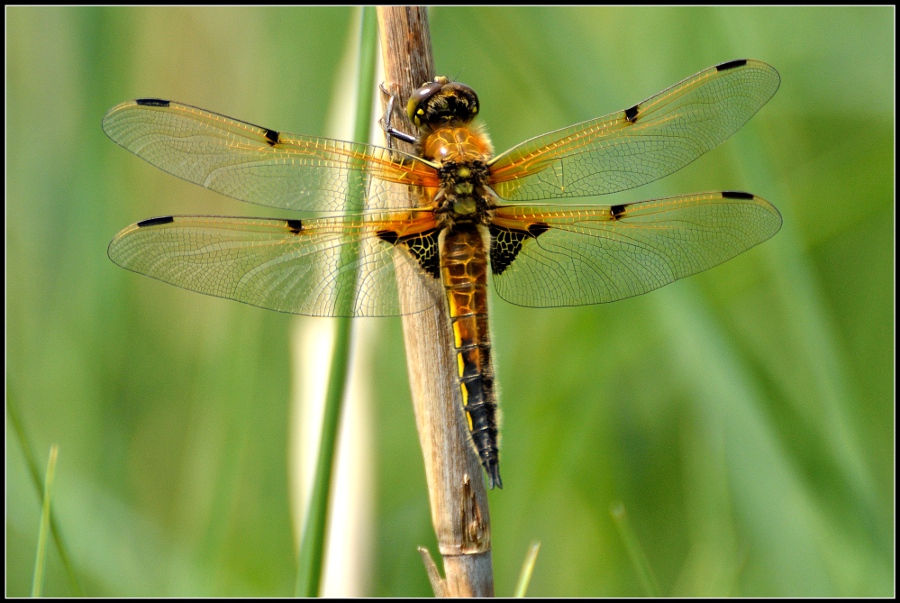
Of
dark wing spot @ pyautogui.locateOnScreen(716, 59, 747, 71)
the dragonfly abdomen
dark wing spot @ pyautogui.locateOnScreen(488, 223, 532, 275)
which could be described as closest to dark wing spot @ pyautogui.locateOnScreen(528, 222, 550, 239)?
dark wing spot @ pyautogui.locateOnScreen(488, 223, 532, 275)

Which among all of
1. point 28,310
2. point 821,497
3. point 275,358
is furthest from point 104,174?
point 821,497

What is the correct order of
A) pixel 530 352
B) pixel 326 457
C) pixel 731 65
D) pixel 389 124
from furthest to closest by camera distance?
pixel 530 352, pixel 731 65, pixel 389 124, pixel 326 457

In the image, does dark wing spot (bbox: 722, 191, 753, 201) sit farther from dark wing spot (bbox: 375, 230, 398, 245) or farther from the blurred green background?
dark wing spot (bbox: 375, 230, 398, 245)

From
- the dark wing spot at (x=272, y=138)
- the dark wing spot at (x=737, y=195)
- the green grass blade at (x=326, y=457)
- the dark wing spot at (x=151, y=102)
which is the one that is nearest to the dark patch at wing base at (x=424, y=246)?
the dark wing spot at (x=272, y=138)

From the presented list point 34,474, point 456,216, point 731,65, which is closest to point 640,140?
point 731,65

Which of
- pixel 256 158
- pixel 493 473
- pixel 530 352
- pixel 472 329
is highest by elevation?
pixel 256 158

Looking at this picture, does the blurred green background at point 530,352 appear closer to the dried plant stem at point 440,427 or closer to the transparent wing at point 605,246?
the transparent wing at point 605,246

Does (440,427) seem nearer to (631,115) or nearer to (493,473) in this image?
(493,473)
